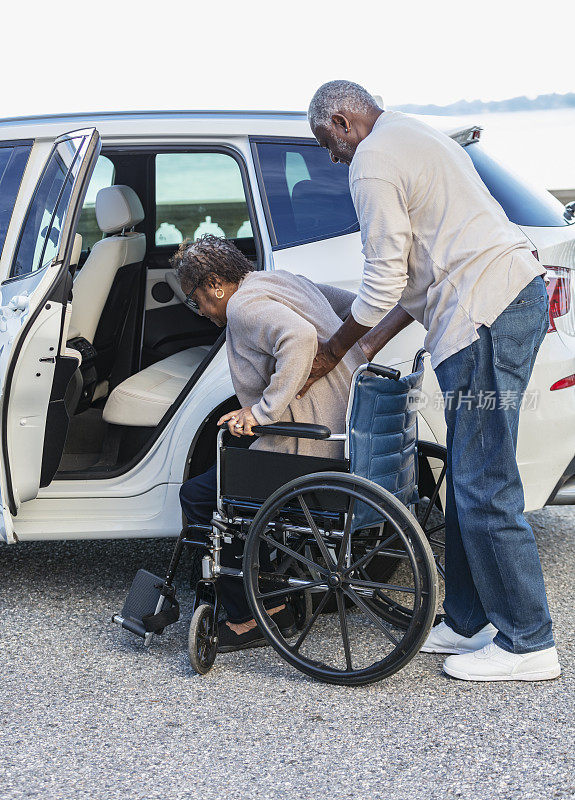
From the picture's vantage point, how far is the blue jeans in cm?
265

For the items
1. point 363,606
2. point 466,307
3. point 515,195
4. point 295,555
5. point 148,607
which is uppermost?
point 515,195

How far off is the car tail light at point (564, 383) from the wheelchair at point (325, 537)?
0.48 meters

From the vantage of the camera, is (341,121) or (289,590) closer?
(341,121)

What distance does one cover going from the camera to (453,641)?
3002mm

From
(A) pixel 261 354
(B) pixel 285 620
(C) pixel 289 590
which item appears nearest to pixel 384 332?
(A) pixel 261 354

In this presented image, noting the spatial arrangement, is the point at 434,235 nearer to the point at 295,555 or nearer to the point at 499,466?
the point at 499,466

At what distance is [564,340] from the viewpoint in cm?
314

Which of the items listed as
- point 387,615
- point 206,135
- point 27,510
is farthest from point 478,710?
point 206,135

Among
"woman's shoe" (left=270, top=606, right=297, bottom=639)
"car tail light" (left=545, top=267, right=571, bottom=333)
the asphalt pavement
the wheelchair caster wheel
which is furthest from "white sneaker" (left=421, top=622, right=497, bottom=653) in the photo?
"car tail light" (left=545, top=267, right=571, bottom=333)

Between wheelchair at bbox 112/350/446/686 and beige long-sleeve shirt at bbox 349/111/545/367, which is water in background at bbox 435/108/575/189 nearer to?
beige long-sleeve shirt at bbox 349/111/545/367

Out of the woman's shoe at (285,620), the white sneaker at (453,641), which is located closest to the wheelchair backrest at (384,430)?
the white sneaker at (453,641)

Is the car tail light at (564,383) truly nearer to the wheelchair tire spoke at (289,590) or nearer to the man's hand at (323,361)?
the man's hand at (323,361)

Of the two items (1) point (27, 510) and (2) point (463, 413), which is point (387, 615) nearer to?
(2) point (463, 413)

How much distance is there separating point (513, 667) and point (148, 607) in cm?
119
